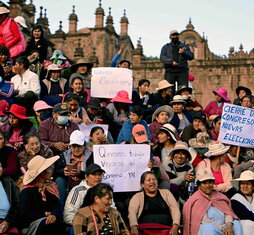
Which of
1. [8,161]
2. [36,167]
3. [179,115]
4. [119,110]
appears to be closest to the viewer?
[36,167]

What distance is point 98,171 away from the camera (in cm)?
707

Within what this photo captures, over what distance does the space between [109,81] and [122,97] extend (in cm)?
112

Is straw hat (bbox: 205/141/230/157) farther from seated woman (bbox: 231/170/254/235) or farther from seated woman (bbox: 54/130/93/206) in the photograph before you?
seated woman (bbox: 54/130/93/206)

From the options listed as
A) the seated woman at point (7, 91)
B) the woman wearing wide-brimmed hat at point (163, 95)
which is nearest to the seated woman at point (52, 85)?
the seated woman at point (7, 91)

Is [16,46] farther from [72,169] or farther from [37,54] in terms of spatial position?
[72,169]

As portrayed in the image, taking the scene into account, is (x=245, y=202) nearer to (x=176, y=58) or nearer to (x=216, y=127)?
(x=216, y=127)

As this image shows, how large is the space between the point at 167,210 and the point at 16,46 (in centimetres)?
637

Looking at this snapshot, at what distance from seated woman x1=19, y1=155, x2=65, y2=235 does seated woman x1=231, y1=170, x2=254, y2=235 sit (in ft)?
9.22

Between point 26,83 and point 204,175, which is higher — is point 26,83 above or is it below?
above

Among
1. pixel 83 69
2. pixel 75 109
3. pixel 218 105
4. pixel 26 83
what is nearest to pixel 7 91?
pixel 26 83

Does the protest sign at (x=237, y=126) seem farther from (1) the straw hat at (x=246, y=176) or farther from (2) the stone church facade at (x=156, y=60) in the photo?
(2) the stone church facade at (x=156, y=60)

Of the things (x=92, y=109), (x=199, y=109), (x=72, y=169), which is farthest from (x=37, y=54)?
(x=72, y=169)

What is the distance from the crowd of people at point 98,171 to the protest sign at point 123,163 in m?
0.16

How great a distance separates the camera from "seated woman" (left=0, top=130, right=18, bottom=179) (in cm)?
715
